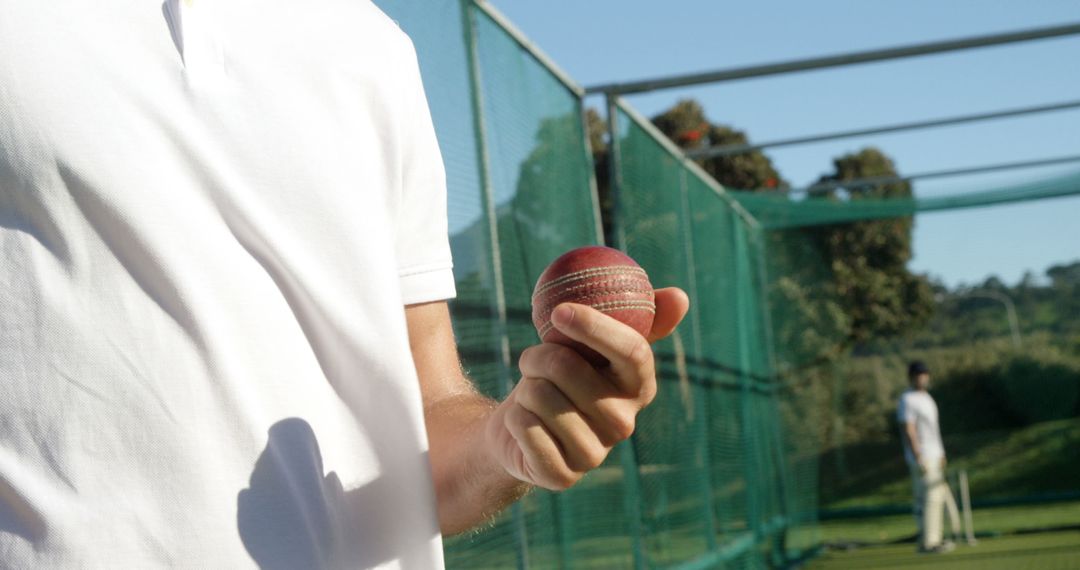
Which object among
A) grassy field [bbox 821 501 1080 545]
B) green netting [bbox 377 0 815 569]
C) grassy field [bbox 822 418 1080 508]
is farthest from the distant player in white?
grassy field [bbox 822 418 1080 508]

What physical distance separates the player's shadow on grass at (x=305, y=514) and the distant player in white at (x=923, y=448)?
12110 millimetres

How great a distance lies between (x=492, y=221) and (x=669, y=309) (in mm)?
3182

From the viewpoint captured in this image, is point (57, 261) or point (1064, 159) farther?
point (1064, 159)

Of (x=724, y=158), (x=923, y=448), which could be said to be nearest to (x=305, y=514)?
(x=923, y=448)

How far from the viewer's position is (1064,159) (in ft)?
41.6

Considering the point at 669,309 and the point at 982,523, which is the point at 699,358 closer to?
the point at 669,309

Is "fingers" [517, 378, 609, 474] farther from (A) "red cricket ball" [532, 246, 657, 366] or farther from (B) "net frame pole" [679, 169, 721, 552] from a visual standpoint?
(B) "net frame pole" [679, 169, 721, 552]

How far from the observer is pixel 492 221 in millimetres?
4500

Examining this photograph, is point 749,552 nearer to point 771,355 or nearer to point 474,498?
point 771,355

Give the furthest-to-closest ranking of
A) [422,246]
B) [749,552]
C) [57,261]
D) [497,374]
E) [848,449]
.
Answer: [848,449], [749,552], [497,374], [422,246], [57,261]

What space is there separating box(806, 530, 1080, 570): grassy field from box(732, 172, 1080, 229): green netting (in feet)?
10.3

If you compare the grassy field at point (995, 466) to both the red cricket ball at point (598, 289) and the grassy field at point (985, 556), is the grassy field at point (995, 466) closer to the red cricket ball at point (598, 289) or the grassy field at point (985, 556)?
the grassy field at point (985, 556)

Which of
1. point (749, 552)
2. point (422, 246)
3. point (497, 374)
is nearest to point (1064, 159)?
point (749, 552)

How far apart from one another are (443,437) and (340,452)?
0.59 ft
